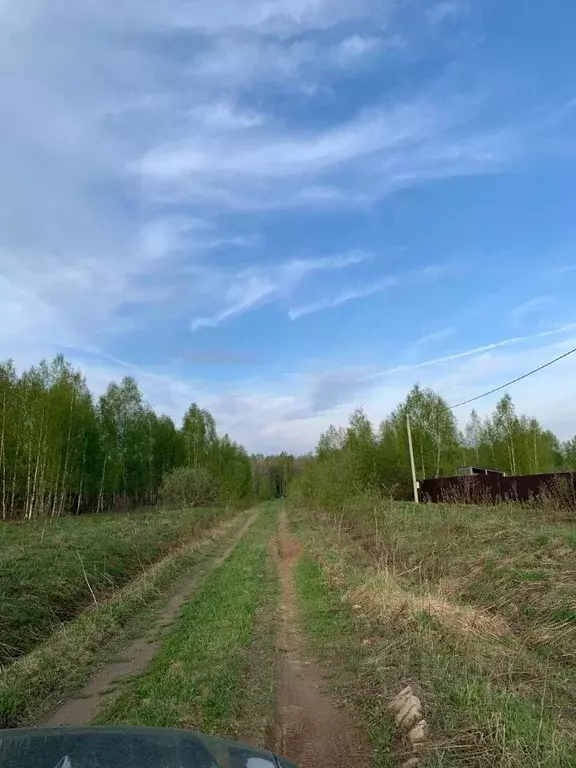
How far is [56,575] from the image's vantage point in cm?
1189

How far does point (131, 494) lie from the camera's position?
56.0 meters

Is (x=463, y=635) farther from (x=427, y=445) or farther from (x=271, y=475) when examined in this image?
(x=271, y=475)

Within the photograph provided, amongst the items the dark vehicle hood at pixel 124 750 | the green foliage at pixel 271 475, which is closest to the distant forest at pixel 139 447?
the dark vehicle hood at pixel 124 750

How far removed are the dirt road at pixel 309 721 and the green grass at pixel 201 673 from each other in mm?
352

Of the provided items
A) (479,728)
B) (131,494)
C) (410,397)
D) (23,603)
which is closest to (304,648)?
(479,728)

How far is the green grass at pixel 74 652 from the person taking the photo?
240 inches

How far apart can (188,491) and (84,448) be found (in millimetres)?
9306

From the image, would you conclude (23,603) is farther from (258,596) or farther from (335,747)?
(335,747)

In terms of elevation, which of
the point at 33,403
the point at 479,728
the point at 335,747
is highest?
the point at 33,403

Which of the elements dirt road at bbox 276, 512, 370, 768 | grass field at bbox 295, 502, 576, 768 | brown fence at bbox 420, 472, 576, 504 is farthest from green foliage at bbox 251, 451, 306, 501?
dirt road at bbox 276, 512, 370, 768

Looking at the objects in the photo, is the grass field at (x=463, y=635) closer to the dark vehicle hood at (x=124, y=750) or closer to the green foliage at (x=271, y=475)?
the dark vehicle hood at (x=124, y=750)

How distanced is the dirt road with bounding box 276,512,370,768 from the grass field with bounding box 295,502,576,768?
0.24 m

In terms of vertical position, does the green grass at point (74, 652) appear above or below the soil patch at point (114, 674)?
above

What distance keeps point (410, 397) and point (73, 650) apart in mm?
42335
